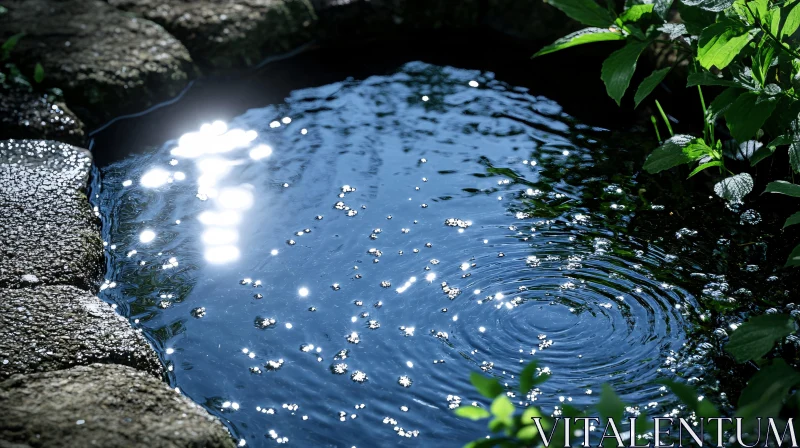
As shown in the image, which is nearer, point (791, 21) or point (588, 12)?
point (791, 21)

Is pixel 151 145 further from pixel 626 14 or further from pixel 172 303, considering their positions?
pixel 626 14

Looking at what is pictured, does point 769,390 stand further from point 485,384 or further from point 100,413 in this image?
point 100,413

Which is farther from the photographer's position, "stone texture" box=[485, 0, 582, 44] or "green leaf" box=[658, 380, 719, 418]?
"stone texture" box=[485, 0, 582, 44]

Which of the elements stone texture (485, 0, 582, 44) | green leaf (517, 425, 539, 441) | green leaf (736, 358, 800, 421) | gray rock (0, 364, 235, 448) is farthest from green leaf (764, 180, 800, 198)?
stone texture (485, 0, 582, 44)

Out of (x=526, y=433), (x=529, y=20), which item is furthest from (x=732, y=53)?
(x=529, y=20)

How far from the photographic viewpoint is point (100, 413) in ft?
8.43

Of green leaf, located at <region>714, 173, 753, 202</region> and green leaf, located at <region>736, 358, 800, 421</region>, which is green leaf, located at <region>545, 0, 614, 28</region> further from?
green leaf, located at <region>736, 358, 800, 421</region>

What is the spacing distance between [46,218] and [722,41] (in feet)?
10.0

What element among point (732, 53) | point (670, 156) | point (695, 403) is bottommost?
point (670, 156)

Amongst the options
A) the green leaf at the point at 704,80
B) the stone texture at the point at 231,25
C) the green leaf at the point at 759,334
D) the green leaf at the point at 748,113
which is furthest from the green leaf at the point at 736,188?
the stone texture at the point at 231,25

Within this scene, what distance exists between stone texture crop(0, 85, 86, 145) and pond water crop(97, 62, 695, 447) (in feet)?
1.32

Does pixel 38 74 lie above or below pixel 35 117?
above

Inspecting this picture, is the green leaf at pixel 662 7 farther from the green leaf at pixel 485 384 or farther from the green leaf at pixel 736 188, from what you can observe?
the green leaf at pixel 485 384

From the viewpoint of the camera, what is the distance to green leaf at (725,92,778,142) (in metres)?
3.22
